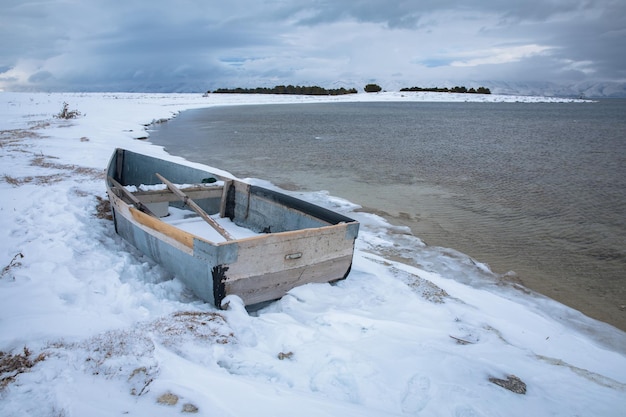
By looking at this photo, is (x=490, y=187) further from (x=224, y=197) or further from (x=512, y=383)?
(x=512, y=383)

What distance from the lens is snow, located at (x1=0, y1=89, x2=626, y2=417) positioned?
2863 mm

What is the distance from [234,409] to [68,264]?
312 cm

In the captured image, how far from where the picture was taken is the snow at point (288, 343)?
2.86m

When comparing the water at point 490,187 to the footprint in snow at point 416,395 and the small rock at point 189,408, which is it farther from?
the small rock at point 189,408

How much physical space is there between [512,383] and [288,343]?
1.79m

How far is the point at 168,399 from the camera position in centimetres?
275

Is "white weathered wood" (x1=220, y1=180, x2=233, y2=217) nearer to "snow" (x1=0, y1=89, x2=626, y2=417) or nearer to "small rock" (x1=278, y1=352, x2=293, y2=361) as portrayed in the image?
"snow" (x1=0, y1=89, x2=626, y2=417)

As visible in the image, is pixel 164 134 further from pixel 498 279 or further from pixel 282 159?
pixel 498 279

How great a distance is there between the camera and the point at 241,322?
3.92 meters

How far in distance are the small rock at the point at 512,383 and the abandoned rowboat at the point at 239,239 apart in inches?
79.9

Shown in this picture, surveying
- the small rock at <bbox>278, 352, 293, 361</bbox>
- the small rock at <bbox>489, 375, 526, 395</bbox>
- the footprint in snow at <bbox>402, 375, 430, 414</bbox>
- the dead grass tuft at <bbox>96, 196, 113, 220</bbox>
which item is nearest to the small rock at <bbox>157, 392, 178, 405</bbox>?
the small rock at <bbox>278, 352, 293, 361</bbox>

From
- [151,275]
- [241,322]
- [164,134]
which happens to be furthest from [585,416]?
[164,134]

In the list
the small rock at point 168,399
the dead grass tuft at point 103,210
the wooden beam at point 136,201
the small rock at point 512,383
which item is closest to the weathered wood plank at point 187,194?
the wooden beam at point 136,201

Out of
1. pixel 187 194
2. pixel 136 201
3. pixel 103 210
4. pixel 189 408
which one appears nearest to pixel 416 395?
pixel 189 408
